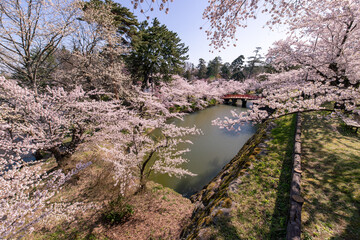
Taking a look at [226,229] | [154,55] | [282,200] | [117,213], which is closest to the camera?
[226,229]

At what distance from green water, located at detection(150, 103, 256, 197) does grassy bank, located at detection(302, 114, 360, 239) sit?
3.50 metres

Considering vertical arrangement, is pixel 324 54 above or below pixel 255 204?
above

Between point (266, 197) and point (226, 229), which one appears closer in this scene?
point (226, 229)

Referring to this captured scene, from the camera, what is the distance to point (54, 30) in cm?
559

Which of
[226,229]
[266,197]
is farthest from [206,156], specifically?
[226,229]

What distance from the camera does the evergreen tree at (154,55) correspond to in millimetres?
12312

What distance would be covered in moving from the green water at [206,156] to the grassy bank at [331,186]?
11.5ft

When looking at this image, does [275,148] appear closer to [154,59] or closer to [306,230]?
[306,230]

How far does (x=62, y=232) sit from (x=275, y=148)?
25.0 feet

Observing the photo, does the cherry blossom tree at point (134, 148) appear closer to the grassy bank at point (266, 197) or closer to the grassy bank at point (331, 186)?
the grassy bank at point (266, 197)

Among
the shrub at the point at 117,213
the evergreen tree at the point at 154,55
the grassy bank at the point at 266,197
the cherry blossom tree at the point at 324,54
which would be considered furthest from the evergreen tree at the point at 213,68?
the shrub at the point at 117,213

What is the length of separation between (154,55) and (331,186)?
1380cm

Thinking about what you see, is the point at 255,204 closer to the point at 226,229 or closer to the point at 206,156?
the point at 226,229

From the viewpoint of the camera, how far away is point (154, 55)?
12.7m
